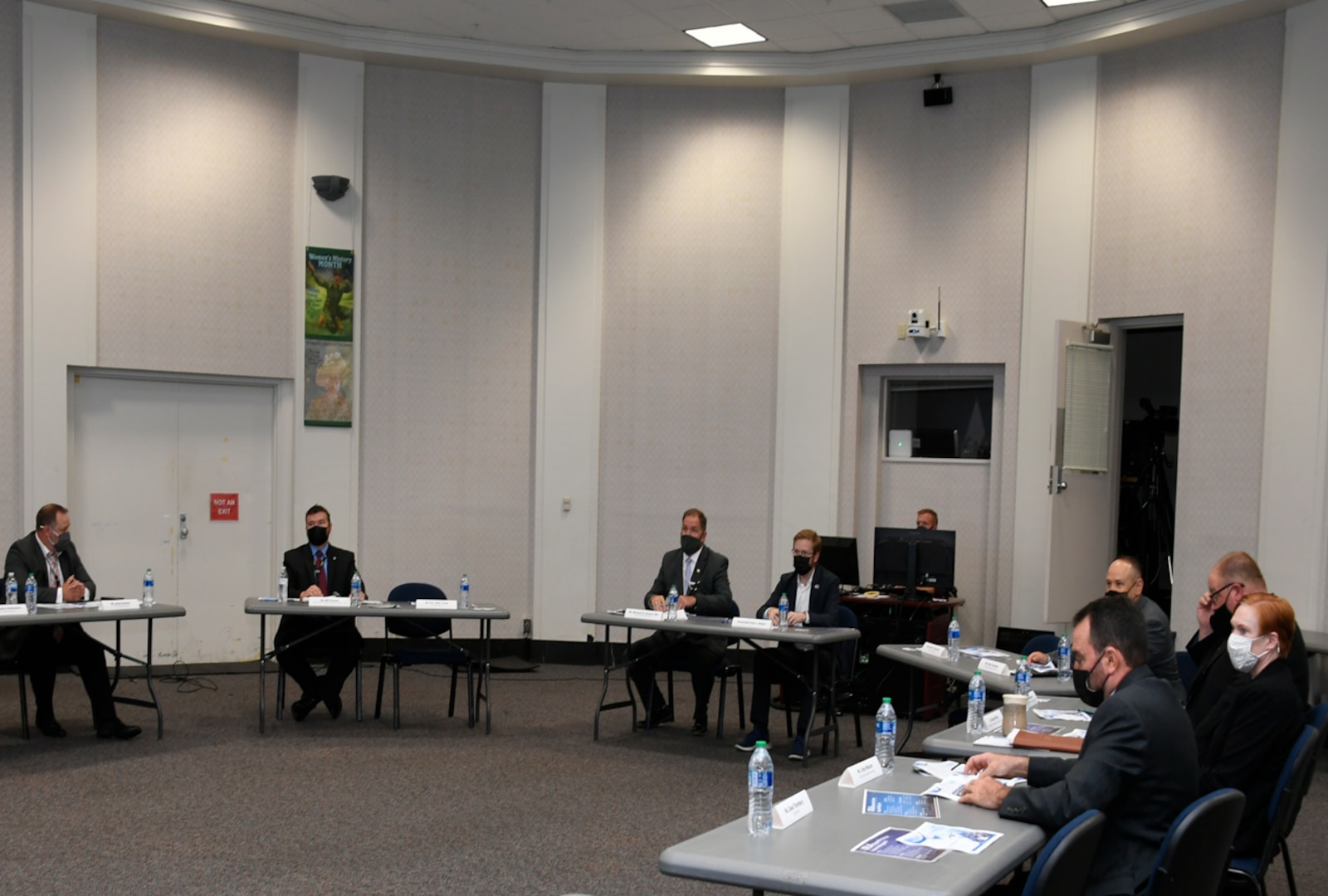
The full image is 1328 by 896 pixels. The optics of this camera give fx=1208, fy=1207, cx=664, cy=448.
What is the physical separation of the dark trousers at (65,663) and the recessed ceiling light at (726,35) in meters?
5.94

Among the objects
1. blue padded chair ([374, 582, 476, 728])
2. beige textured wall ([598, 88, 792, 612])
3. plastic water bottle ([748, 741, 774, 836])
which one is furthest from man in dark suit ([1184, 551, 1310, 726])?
beige textured wall ([598, 88, 792, 612])

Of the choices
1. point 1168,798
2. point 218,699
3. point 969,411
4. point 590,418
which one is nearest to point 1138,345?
point 969,411

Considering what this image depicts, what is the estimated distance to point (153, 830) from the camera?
17.0 ft

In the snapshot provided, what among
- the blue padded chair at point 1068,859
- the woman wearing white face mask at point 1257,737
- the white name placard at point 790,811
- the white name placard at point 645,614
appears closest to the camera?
the blue padded chair at point 1068,859

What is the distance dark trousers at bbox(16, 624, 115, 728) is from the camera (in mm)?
6840

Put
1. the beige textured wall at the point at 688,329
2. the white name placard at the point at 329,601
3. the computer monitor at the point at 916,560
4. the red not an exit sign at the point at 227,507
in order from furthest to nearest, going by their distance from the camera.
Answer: the beige textured wall at the point at 688,329
the red not an exit sign at the point at 227,507
the computer monitor at the point at 916,560
the white name placard at the point at 329,601

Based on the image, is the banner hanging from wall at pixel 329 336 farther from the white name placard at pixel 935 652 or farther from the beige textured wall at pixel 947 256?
the white name placard at pixel 935 652

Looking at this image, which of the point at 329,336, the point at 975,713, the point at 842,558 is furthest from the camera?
the point at 329,336

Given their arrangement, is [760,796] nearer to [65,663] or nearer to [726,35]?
[65,663]

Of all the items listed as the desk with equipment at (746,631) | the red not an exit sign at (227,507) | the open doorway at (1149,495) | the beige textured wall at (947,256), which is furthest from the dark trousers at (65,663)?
the open doorway at (1149,495)

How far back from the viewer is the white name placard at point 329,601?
7319 mm

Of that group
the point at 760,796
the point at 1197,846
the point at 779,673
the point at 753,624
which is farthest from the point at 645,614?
the point at 1197,846

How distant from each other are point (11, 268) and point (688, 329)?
498 cm

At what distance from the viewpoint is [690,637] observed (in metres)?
7.39
